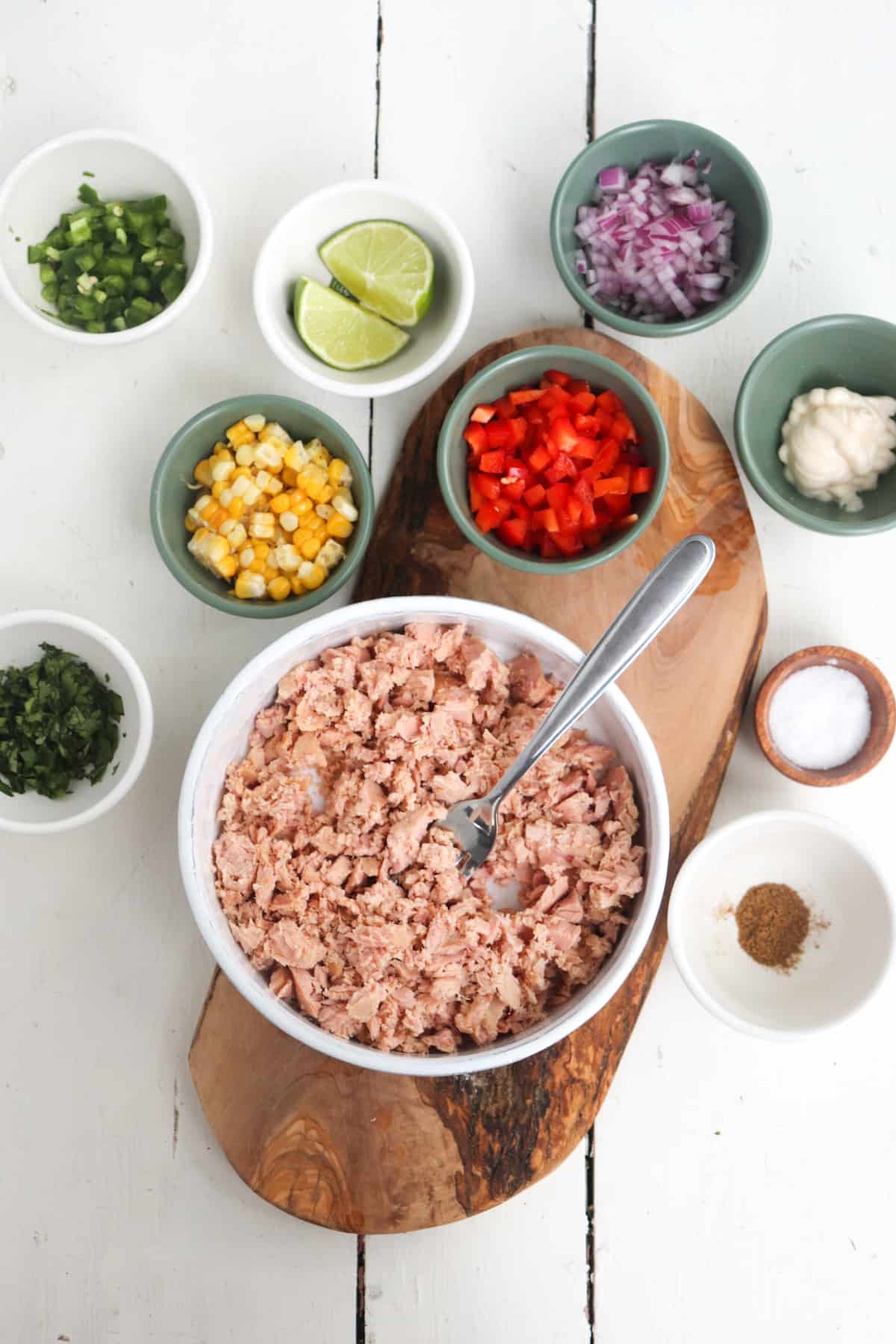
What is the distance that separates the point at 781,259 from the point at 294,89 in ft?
4.69

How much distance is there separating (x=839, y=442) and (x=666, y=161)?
0.89 m

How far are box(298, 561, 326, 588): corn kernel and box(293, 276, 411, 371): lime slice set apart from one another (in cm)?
56

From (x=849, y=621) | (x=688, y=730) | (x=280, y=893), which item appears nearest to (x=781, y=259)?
(x=849, y=621)

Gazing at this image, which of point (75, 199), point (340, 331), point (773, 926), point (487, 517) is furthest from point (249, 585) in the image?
point (773, 926)

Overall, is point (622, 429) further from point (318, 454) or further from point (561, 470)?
point (318, 454)

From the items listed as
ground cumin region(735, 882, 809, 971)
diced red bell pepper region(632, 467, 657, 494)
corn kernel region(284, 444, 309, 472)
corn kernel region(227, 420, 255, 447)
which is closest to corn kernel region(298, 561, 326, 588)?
corn kernel region(284, 444, 309, 472)

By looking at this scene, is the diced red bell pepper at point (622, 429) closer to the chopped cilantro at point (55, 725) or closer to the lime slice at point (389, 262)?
the lime slice at point (389, 262)

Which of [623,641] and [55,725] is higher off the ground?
[623,641]

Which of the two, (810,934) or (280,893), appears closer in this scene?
(280,893)

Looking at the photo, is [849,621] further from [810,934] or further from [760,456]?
[810,934]

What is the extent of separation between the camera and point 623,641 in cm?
220

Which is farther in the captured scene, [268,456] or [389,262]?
[389,262]

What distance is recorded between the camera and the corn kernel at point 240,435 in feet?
8.71

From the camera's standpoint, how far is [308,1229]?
280 cm
